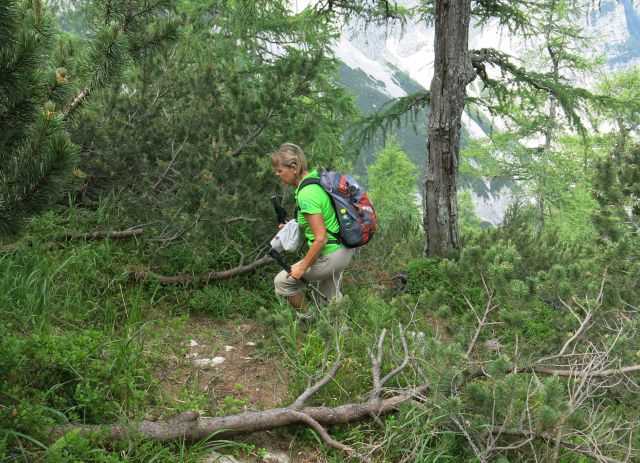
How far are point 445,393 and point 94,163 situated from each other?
188 inches

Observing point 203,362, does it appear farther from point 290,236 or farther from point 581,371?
point 581,371

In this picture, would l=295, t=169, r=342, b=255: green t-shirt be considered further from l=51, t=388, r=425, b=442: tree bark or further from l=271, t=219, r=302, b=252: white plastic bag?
l=51, t=388, r=425, b=442: tree bark

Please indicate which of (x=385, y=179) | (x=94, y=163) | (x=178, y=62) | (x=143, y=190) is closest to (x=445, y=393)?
(x=143, y=190)

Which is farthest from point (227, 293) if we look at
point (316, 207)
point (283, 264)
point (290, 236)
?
point (316, 207)

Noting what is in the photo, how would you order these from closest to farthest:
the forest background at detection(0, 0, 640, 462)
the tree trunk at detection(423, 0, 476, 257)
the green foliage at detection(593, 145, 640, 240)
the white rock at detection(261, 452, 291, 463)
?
1. the forest background at detection(0, 0, 640, 462)
2. the white rock at detection(261, 452, 291, 463)
3. the green foliage at detection(593, 145, 640, 240)
4. the tree trunk at detection(423, 0, 476, 257)

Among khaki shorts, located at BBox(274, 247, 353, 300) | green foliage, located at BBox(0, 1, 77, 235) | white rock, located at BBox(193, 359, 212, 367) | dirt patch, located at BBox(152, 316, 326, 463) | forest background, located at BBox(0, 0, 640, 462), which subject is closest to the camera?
green foliage, located at BBox(0, 1, 77, 235)

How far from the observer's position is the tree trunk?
281 inches

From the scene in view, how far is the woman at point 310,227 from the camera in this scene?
4.07 meters

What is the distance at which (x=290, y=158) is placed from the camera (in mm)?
4270

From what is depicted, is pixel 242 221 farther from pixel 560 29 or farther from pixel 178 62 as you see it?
pixel 560 29

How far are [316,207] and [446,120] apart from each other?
4.19 m

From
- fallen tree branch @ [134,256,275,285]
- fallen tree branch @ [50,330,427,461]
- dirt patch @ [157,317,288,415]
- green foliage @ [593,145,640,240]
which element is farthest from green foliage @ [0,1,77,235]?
green foliage @ [593,145,640,240]

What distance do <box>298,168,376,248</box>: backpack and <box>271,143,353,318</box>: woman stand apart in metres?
0.06

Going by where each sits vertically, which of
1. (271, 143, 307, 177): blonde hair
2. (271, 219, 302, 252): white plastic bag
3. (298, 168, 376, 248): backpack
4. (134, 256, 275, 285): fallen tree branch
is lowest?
(134, 256, 275, 285): fallen tree branch
